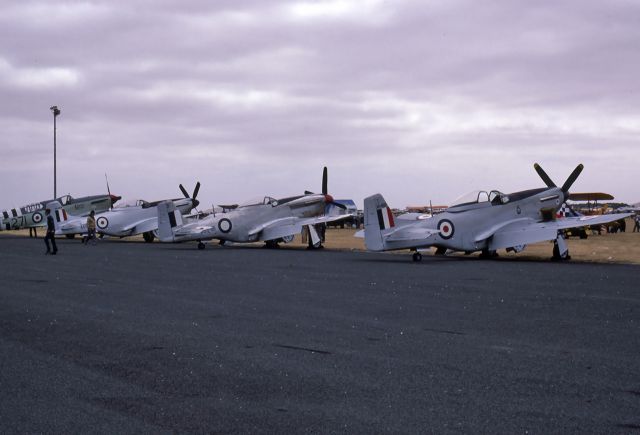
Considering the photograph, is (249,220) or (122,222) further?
(122,222)

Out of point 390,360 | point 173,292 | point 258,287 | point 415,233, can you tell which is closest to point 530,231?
point 415,233

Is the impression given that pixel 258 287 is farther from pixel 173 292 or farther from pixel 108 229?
pixel 108 229

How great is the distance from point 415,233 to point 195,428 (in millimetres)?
20767

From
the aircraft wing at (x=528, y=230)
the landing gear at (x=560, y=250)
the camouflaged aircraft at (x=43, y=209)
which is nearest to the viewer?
the aircraft wing at (x=528, y=230)

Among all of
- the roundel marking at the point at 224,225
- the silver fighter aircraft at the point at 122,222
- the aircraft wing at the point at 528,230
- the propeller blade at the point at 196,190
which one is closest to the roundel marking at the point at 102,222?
the silver fighter aircraft at the point at 122,222

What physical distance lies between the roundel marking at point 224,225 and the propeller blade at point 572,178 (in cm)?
1613

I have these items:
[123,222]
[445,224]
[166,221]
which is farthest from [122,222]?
[445,224]

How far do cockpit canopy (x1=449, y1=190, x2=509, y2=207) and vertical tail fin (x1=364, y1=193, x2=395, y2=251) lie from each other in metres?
2.84

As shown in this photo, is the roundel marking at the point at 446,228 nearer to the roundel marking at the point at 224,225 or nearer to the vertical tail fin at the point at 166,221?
the roundel marking at the point at 224,225

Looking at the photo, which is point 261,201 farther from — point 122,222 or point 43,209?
point 43,209

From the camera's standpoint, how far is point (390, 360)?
775 cm

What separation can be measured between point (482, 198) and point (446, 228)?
2.20m

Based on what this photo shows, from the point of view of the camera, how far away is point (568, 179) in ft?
96.1

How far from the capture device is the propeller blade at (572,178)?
29.0 meters
